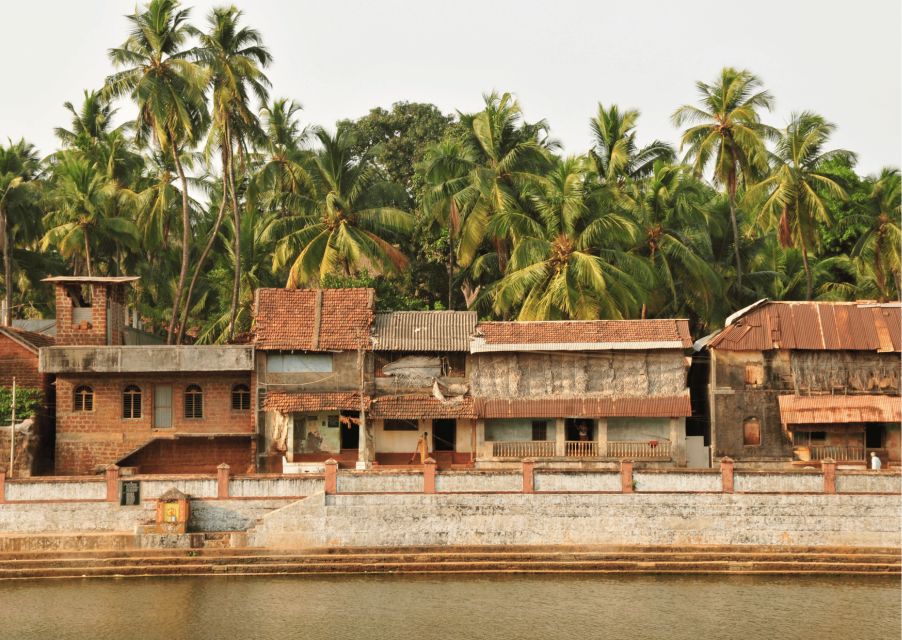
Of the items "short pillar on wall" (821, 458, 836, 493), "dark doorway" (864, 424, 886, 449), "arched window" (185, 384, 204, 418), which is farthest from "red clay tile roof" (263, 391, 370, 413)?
"dark doorway" (864, 424, 886, 449)

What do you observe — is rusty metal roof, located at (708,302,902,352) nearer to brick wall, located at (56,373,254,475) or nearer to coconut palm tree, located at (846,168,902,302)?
coconut palm tree, located at (846,168,902,302)

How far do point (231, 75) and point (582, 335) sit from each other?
1323 cm

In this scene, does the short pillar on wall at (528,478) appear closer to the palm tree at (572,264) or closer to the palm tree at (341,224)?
the palm tree at (572,264)

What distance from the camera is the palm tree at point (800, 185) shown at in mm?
35281

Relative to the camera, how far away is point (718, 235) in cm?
3822

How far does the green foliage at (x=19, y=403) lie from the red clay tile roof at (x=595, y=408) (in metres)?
11.6

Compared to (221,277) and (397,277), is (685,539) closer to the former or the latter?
(397,277)

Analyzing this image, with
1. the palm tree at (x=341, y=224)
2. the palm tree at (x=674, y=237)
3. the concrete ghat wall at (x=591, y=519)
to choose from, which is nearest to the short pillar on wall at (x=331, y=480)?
the concrete ghat wall at (x=591, y=519)

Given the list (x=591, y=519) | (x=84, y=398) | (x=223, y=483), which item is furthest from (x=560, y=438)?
(x=84, y=398)

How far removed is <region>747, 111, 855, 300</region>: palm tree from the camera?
35281 millimetres

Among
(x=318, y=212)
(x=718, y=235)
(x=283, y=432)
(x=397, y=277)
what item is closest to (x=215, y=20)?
(x=318, y=212)

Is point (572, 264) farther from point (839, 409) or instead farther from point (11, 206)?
point (11, 206)

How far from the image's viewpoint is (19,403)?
1200 inches

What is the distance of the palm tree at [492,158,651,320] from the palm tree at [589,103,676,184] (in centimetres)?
311
